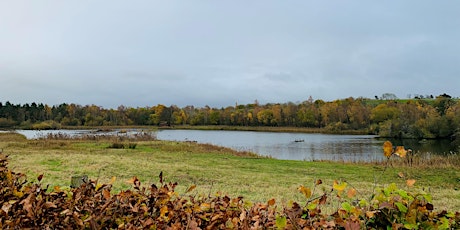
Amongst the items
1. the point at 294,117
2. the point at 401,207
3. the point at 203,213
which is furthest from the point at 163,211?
the point at 294,117

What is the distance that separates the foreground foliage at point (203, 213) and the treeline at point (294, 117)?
65650 mm

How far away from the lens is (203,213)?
223 centimetres

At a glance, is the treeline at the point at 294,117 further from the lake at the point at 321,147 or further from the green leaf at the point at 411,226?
the green leaf at the point at 411,226

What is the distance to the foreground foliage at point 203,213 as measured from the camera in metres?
1.81

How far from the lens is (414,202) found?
1.82m

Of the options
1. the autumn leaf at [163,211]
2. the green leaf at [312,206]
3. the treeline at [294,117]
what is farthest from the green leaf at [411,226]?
the treeline at [294,117]

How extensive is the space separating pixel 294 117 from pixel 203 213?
100797 mm

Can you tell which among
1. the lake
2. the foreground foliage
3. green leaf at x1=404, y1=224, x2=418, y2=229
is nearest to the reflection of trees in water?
the lake

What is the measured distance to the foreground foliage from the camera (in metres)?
1.81

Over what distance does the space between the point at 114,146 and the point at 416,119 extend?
2330 inches

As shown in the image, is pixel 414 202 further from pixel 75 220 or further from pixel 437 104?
pixel 437 104

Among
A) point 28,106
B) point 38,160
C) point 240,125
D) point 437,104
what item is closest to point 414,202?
point 38,160

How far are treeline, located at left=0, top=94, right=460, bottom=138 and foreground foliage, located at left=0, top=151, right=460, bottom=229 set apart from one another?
65.6 m

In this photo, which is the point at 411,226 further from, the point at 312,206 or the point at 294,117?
the point at 294,117
